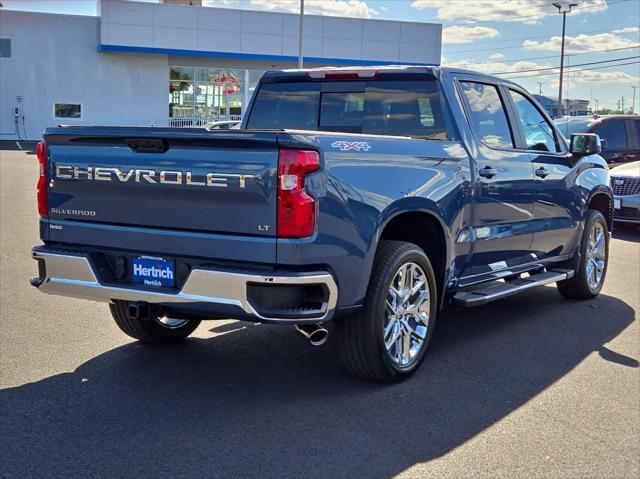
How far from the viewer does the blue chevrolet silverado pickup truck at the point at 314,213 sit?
13.5ft

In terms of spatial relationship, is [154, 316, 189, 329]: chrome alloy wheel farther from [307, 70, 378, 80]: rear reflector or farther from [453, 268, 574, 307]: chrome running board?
[307, 70, 378, 80]: rear reflector

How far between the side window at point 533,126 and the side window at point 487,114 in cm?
33

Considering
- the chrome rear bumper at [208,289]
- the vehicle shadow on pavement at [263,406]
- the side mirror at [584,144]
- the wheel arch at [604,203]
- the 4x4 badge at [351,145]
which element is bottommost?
the vehicle shadow on pavement at [263,406]

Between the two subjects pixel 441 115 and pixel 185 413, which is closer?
pixel 185 413

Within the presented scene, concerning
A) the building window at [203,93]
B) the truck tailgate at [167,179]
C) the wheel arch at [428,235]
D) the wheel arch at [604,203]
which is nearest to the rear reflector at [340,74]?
the wheel arch at [428,235]

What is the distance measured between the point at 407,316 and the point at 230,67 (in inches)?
1457

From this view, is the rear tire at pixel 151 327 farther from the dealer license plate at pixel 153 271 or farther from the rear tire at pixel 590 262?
the rear tire at pixel 590 262

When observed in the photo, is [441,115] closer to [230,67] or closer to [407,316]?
[407,316]

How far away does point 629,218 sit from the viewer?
12.7m

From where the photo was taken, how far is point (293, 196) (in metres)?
4.07

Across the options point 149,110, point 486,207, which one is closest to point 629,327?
point 486,207

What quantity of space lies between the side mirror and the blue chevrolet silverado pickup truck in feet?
3.33

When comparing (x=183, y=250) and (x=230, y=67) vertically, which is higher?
(x=230, y=67)

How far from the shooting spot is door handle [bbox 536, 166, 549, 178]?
6515mm
